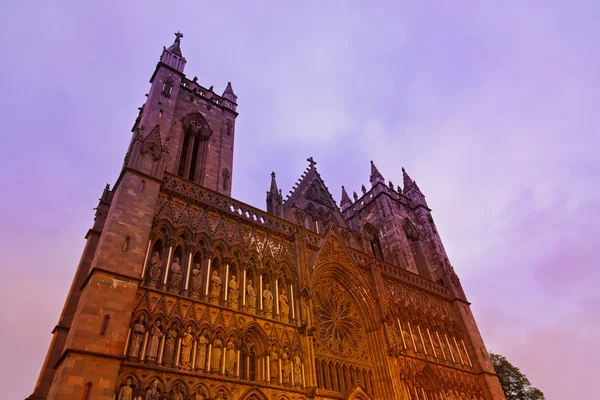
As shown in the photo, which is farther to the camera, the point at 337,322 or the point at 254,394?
the point at 337,322

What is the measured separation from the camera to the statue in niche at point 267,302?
15.8m

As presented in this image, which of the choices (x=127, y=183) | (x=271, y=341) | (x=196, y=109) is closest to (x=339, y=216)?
(x=196, y=109)

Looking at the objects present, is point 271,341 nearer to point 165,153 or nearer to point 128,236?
point 128,236

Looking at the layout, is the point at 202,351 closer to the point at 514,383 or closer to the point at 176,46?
the point at 176,46

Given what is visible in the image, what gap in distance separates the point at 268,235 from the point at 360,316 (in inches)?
266

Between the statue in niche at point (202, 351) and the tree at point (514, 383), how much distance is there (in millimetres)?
32583

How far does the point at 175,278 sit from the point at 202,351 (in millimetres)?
2729

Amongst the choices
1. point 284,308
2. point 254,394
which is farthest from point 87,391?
point 284,308

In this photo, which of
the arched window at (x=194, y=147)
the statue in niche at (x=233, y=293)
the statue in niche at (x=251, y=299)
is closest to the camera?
the statue in niche at (x=233, y=293)

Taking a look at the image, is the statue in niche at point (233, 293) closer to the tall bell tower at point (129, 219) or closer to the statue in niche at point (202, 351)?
the statue in niche at point (202, 351)

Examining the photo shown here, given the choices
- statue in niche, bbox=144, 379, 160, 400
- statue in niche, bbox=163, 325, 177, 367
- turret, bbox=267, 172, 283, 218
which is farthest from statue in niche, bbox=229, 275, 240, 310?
turret, bbox=267, 172, 283, 218

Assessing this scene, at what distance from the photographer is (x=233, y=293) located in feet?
49.9

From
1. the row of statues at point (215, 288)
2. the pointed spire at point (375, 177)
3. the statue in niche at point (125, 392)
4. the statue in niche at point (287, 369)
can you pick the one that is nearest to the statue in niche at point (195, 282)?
the row of statues at point (215, 288)

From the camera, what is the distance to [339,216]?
90.8ft
